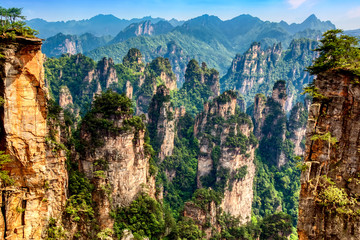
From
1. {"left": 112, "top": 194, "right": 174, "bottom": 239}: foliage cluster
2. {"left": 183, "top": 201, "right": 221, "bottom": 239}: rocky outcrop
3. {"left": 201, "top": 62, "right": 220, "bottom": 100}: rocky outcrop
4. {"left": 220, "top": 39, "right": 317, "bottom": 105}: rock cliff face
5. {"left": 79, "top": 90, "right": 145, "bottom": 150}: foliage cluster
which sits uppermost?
{"left": 220, "top": 39, "right": 317, "bottom": 105}: rock cliff face

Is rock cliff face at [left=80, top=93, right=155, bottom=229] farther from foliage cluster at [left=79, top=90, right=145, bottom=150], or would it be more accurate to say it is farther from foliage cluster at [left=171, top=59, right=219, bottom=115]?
foliage cluster at [left=171, top=59, right=219, bottom=115]

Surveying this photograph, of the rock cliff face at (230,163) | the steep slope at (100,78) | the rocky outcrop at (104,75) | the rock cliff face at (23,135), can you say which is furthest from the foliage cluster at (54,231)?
the rocky outcrop at (104,75)

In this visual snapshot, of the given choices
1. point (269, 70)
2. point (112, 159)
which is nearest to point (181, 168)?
point (112, 159)

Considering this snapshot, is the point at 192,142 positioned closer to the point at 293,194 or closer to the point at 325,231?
the point at 293,194

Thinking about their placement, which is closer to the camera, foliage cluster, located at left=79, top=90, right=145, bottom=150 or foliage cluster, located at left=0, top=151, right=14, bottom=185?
foliage cluster, located at left=0, top=151, right=14, bottom=185

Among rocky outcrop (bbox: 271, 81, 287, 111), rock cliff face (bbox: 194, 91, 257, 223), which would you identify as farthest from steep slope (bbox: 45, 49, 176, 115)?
rock cliff face (bbox: 194, 91, 257, 223)

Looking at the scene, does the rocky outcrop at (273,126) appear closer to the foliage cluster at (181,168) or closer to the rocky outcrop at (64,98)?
the foliage cluster at (181,168)

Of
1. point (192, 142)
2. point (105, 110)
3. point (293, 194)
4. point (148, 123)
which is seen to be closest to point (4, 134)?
point (105, 110)
